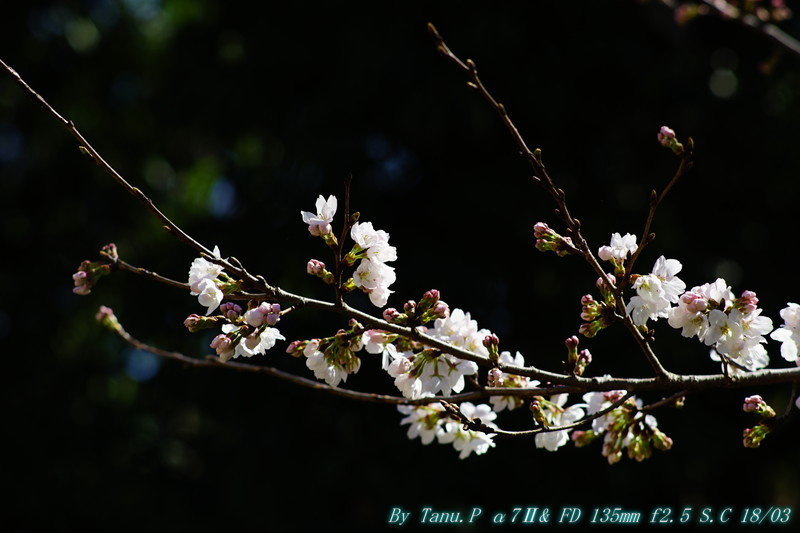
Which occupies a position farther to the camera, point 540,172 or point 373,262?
point 373,262

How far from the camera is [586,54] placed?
445 cm

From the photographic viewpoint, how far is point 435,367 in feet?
4.12

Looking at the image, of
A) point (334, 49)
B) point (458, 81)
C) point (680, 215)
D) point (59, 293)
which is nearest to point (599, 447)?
point (680, 215)

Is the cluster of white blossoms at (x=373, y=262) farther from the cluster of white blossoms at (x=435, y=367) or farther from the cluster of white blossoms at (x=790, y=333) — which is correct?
the cluster of white blossoms at (x=790, y=333)

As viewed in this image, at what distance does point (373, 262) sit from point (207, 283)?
10.6 inches

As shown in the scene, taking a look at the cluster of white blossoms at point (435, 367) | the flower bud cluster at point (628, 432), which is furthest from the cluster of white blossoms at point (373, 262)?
the flower bud cluster at point (628, 432)

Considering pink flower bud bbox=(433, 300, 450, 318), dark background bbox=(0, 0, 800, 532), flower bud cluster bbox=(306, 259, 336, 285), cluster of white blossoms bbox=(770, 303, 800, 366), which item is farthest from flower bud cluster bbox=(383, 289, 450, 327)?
dark background bbox=(0, 0, 800, 532)

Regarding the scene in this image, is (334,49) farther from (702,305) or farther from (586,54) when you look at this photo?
(702,305)

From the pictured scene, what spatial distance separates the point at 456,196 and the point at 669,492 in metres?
1.90

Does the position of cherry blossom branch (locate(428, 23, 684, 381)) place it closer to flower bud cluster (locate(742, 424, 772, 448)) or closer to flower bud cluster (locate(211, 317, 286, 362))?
flower bud cluster (locate(742, 424, 772, 448))

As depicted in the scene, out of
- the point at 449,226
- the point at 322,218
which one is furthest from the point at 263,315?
the point at 449,226

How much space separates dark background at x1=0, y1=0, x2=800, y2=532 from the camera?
4.07 m

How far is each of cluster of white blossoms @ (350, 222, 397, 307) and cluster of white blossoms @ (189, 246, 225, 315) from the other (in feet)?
0.71

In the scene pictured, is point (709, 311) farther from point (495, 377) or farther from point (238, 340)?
point (238, 340)
